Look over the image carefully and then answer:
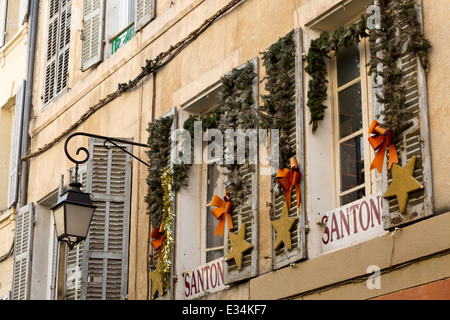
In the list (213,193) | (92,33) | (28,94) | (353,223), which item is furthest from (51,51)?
(353,223)

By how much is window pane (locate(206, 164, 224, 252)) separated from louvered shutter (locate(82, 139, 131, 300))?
122 centimetres

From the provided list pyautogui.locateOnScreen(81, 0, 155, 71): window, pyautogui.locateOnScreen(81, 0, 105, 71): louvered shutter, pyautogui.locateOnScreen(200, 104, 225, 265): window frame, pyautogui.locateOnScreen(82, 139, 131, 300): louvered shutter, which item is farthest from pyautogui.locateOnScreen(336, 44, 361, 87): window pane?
pyautogui.locateOnScreen(81, 0, 105, 71): louvered shutter

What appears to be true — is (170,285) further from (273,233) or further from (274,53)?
(274,53)

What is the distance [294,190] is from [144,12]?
4013 millimetres

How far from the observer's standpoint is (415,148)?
280 inches

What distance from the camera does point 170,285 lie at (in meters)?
9.83

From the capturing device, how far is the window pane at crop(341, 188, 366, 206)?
8.00 metres

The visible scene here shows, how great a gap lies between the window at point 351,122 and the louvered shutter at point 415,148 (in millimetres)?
699

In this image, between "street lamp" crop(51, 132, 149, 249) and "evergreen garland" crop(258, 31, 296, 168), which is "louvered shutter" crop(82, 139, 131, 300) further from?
"evergreen garland" crop(258, 31, 296, 168)

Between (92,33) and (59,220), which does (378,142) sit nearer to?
(59,220)

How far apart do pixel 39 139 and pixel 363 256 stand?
23.7 feet

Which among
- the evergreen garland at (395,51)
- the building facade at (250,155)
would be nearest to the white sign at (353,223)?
the building facade at (250,155)

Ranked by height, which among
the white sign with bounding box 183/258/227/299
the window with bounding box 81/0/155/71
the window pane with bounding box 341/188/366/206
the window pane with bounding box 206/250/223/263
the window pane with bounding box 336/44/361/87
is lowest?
the white sign with bounding box 183/258/227/299
